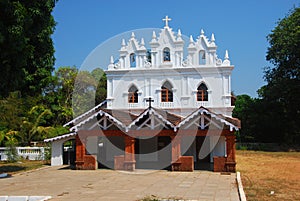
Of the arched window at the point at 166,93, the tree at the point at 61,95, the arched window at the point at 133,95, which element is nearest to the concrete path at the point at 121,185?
the arched window at the point at 166,93

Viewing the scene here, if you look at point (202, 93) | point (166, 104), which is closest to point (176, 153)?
point (166, 104)

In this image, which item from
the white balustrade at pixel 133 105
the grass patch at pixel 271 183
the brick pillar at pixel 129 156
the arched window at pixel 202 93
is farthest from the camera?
the white balustrade at pixel 133 105

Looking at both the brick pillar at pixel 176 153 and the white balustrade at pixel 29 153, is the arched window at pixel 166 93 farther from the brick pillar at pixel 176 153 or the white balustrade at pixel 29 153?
the white balustrade at pixel 29 153

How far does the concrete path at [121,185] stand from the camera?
37.6 feet

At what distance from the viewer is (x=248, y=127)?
38938 mm

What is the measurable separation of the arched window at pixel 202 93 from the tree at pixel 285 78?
13141mm

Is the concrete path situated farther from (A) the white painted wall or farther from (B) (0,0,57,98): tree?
(A) the white painted wall

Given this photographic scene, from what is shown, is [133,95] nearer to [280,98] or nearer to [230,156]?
[230,156]

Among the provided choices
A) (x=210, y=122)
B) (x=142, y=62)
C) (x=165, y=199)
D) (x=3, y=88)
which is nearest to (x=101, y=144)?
(x=142, y=62)

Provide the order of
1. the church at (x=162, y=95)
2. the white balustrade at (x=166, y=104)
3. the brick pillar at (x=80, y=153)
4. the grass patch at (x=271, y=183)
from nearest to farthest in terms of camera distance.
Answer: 1. the grass patch at (x=271, y=183)
2. the brick pillar at (x=80, y=153)
3. the church at (x=162, y=95)
4. the white balustrade at (x=166, y=104)

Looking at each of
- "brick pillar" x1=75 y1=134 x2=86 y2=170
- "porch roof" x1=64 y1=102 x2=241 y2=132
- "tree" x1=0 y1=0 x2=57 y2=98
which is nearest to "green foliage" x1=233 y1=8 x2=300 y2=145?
"porch roof" x1=64 y1=102 x2=241 y2=132

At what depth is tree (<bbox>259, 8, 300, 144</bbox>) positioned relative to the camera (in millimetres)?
33500

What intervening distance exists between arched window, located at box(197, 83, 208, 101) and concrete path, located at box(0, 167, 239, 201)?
23.5ft

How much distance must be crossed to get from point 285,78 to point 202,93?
48.4ft
